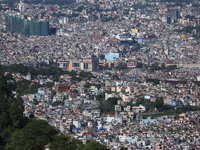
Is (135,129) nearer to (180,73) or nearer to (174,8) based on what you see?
(180,73)

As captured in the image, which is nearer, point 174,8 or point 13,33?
point 13,33

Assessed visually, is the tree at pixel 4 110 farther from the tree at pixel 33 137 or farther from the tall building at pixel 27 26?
the tall building at pixel 27 26

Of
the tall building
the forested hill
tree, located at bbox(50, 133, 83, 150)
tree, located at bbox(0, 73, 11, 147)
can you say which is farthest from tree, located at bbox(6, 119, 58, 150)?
the tall building

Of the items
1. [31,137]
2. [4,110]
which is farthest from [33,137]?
[4,110]

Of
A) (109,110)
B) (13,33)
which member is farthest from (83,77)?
(13,33)

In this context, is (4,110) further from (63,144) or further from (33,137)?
(63,144)

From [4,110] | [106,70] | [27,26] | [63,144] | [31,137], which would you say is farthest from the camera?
[27,26]
